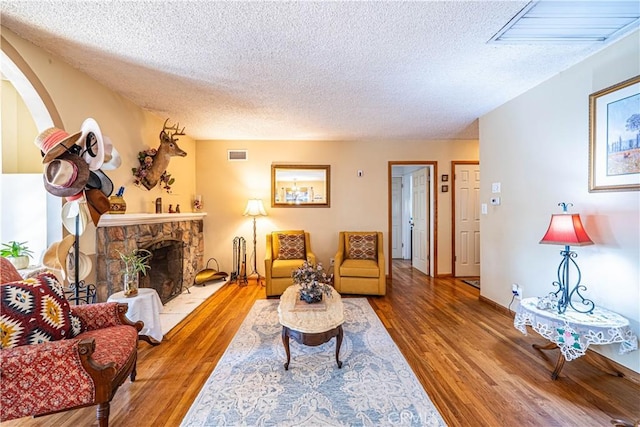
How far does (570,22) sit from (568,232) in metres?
1.49

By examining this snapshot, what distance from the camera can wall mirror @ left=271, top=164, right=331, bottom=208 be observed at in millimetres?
4796

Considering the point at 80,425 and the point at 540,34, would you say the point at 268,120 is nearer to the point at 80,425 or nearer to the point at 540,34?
the point at 540,34

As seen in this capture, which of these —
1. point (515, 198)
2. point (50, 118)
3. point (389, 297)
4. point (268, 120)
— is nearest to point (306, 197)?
point (268, 120)

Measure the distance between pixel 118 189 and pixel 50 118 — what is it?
2.90 ft

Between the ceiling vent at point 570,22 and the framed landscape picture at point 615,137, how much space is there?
0.41 m

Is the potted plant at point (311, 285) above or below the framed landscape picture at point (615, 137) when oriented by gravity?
below

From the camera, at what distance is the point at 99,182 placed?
2.04 meters

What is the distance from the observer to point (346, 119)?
146 inches

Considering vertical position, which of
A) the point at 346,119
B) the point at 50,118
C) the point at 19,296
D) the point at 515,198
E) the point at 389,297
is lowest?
the point at 389,297

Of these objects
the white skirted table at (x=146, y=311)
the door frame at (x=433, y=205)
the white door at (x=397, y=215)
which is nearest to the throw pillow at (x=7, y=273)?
the white skirted table at (x=146, y=311)

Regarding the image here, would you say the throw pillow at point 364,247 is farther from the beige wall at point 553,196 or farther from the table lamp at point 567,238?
the table lamp at point 567,238

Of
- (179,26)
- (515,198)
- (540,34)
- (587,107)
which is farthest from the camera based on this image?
(515,198)

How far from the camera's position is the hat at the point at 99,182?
1.98 meters

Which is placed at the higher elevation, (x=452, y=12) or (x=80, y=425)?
(x=452, y=12)
